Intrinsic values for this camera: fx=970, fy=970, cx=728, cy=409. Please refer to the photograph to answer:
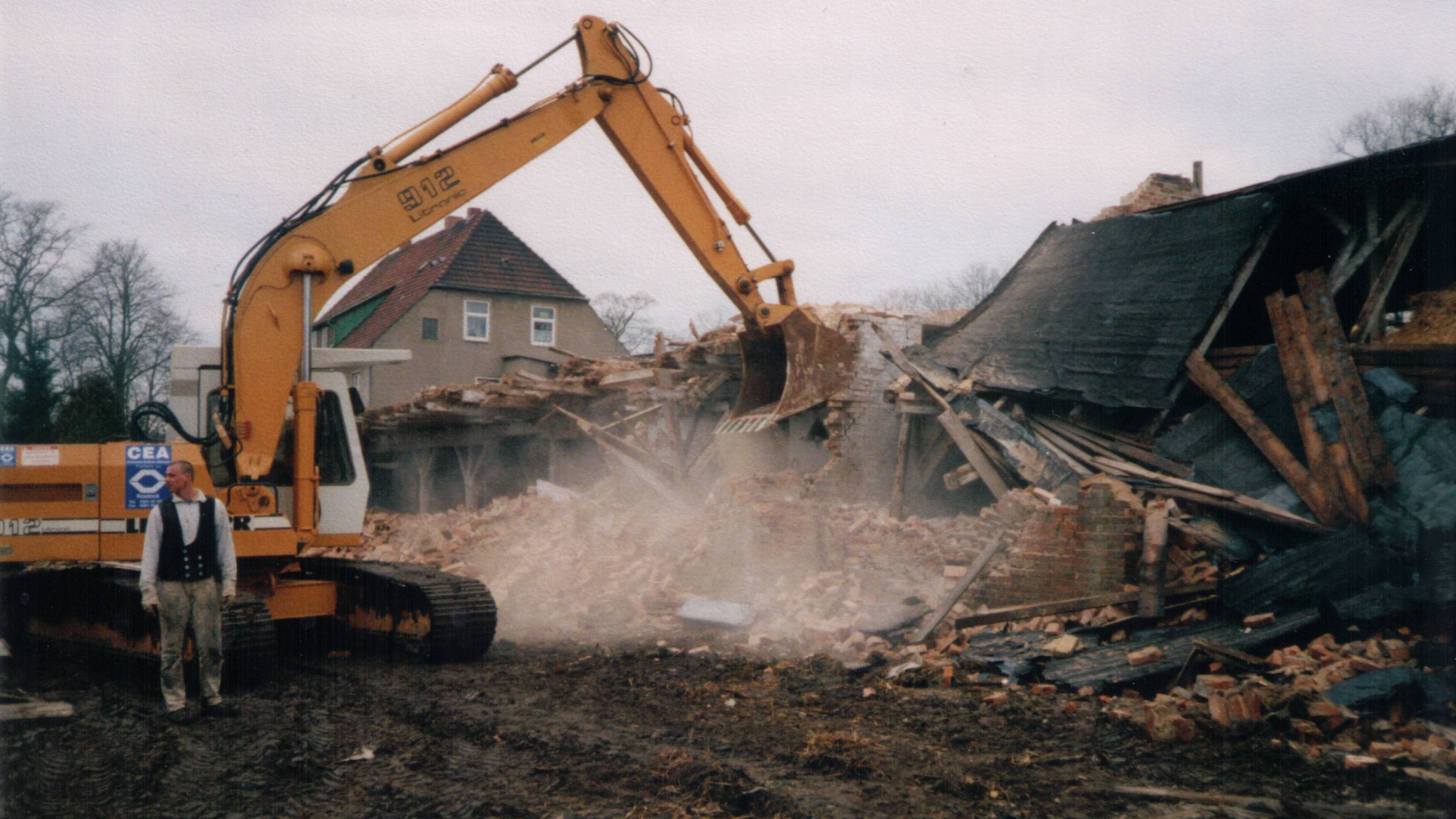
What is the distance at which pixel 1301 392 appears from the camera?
28.2 feet

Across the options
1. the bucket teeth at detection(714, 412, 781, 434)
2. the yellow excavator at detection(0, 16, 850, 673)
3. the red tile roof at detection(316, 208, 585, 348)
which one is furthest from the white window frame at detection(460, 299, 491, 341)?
the yellow excavator at detection(0, 16, 850, 673)

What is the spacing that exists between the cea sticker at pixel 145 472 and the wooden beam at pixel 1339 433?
9.13 meters

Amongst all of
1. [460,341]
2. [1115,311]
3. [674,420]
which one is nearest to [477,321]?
[460,341]

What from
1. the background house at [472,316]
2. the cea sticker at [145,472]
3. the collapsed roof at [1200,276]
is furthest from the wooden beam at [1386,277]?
the background house at [472,316]

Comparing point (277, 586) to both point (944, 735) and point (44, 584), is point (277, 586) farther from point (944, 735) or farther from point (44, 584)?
point (944, 735)

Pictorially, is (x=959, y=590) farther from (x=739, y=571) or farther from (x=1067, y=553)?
(x=739, y=571)

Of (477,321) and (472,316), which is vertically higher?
(472,316)

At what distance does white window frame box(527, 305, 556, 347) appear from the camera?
106 feet

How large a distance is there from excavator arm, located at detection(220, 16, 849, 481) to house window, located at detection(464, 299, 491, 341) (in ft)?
70.6

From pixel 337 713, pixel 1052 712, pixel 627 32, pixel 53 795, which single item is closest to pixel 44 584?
pixel 337 713

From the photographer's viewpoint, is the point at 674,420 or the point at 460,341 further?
the point at 460,341

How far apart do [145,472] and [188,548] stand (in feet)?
3.61

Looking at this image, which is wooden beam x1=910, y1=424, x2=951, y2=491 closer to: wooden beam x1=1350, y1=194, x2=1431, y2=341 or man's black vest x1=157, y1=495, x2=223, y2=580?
wooden beam x1=1350, y1=194, x2=1431, y2=341

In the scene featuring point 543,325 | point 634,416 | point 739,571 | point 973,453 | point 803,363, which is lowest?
point 739,571
